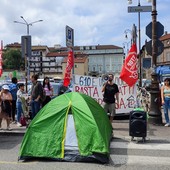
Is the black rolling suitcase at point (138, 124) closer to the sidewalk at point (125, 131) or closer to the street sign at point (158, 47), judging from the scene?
the sidewalk at point (125, 131)

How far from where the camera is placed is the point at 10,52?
133m

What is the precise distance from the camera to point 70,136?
295 inches

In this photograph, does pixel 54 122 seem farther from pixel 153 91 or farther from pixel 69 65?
pixel 69 65

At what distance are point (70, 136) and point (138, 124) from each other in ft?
7.18

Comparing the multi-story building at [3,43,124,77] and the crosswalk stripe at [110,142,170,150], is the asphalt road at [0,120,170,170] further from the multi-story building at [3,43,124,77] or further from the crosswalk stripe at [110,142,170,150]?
the multi-story building at [3,43,124,77]

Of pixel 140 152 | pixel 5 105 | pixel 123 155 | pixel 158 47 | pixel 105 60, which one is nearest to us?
pixel 123 155

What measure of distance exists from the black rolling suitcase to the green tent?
54.4 inches

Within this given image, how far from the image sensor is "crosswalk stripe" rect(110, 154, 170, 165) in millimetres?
7135

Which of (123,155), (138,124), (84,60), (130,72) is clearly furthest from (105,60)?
(123,155)

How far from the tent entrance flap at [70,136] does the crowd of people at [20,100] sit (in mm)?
4356

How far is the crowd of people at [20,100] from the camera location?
11.6m

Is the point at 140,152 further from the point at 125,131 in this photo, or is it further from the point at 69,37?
the point at 69,37

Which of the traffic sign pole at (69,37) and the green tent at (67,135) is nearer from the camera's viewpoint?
the green tent at (67,135)

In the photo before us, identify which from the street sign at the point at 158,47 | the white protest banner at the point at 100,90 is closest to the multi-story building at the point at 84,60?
the white protest banner at the point at 100,90
